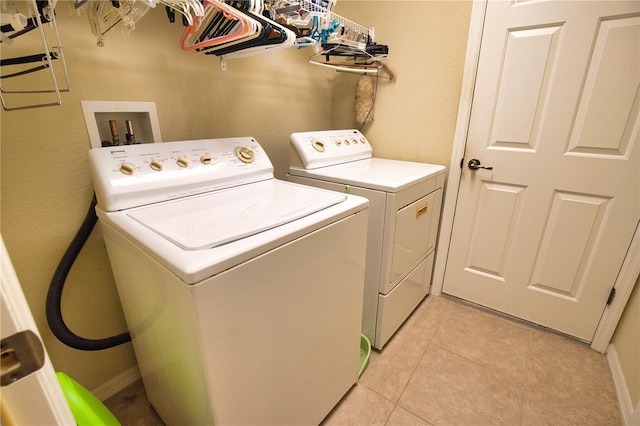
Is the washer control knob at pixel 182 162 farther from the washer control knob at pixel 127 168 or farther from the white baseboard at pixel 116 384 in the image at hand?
the white baseboard at pixel 116 384

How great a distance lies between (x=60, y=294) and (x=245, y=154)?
34.6 inches

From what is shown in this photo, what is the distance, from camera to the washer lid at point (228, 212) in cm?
80

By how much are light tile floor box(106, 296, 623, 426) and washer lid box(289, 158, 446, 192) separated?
0.96 meters

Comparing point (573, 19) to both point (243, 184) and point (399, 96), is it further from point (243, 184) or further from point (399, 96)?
point (243, 184)

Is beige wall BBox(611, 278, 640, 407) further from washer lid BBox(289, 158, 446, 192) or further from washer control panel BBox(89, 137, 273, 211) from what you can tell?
washer control panel BBox(89, 137, 273, 211)

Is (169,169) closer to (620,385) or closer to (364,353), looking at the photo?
(364,353)

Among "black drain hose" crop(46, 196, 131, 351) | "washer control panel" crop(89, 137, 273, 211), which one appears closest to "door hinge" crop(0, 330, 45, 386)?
"washer control panel" crop(89, 137, 273, 211)

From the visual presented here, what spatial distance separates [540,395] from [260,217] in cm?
159

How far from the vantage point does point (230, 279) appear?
735 millimetres

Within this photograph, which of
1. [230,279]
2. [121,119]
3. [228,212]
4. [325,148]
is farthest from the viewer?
[325,148]

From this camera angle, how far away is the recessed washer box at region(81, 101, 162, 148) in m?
1.16

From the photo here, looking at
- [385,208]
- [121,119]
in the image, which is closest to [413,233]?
[385,208]

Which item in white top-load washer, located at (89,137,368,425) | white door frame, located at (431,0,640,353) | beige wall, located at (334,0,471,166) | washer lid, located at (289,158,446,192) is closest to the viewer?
white top-load washer, located at (89,137,368,425)

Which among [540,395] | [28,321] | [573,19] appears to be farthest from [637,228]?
[28,321]
